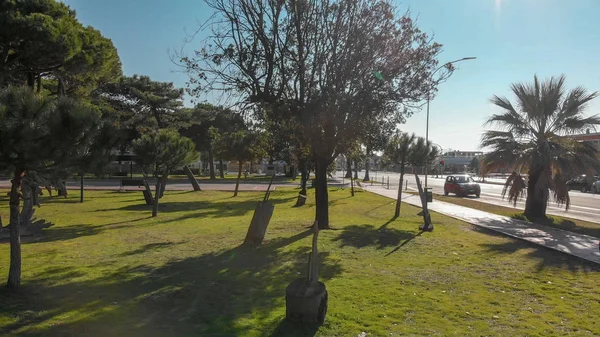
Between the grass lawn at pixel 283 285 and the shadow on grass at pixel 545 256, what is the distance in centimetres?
3

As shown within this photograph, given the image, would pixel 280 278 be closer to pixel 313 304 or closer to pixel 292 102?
pixel 313 304

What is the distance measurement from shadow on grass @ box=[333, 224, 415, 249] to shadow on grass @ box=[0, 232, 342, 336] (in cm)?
231

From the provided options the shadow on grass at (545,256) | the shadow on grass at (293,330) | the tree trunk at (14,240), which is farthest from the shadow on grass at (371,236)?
the tree trunk at (14,240)

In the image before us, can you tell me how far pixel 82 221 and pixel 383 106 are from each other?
32.1 ft

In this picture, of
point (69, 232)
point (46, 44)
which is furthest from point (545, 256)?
point (46, 44)

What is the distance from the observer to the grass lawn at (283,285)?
15.8 ft

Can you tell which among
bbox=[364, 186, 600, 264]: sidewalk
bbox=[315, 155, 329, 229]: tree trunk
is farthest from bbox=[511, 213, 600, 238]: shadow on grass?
bbox=[315, 155, 329, 229]: tree trunk

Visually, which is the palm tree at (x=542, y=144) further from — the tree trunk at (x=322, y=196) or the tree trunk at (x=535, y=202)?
the tree trunk at (x=322, y=196)

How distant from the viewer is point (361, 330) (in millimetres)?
4715

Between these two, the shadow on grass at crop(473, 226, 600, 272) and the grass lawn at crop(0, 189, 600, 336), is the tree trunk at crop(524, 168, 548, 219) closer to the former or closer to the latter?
the grass lawn at crop(0, 189, 600, 336)

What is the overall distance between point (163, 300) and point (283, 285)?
1722mm

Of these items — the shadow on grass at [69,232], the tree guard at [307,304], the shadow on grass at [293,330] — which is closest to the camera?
the shadow on grass at [293,330]

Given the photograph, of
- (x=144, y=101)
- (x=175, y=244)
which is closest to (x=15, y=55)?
(x=175, y=244)

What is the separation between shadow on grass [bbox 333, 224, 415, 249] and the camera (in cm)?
1020
